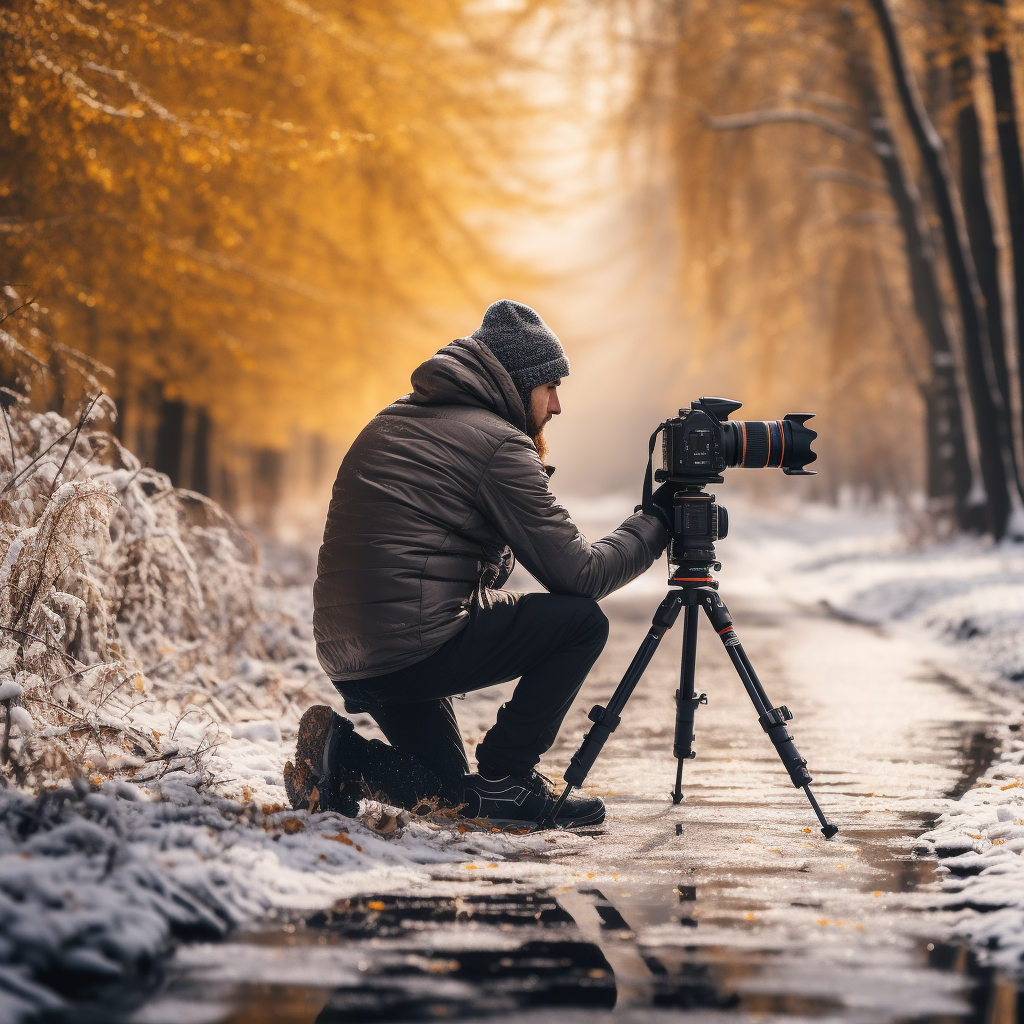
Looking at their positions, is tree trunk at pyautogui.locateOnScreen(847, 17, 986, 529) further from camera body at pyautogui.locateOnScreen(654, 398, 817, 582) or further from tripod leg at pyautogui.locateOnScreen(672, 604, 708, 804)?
camera body at pyautogui.locateOnScreen(654, 398, 817, 582)

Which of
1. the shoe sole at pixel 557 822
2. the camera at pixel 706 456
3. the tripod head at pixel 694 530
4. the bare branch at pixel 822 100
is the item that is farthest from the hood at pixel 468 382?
the bare branch at pixel 822 100

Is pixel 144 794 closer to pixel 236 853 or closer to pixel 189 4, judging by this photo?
pixel 236 853

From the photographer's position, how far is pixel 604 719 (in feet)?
16.2

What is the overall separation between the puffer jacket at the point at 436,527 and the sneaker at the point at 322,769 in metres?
0.20

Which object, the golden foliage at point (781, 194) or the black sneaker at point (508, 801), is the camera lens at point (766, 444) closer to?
the black sneaker at point (508, 801)

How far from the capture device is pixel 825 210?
22844mm

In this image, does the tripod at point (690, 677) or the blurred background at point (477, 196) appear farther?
the blurred background at point (477, 196)

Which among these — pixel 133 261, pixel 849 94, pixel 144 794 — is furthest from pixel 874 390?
pixel 144 794

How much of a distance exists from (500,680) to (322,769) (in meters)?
0.68

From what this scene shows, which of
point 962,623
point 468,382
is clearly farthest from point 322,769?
point 962,623

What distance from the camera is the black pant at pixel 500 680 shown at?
4.83m

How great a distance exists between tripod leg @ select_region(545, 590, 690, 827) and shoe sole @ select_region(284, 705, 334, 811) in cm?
83

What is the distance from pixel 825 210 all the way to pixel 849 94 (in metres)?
2.57

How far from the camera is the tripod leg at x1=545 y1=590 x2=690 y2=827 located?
4.89 meters
